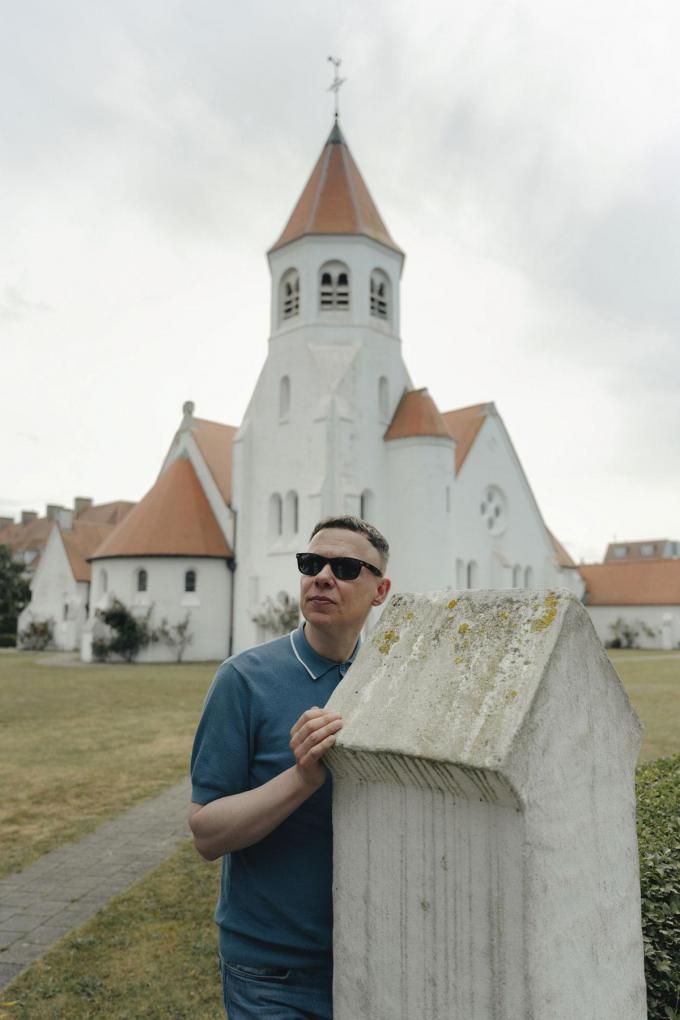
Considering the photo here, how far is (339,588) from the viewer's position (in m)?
2.18

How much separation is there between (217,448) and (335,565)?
36.9 m

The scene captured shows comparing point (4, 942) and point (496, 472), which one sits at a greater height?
point (496, 472)

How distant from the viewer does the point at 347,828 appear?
5.46 ft

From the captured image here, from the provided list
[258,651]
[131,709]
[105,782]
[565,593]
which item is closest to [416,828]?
[565,593]

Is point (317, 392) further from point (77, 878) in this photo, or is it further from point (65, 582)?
point (77, 878)

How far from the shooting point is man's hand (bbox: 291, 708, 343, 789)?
1663 mm

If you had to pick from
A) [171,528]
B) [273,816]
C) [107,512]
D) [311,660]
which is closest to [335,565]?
[311,660]

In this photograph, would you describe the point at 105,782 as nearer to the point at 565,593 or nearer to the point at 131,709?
the point at 131,709

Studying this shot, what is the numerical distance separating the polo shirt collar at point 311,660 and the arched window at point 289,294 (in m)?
30.5

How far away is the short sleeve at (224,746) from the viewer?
78.4 inches

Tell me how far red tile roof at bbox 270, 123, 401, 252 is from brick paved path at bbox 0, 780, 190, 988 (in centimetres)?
2774

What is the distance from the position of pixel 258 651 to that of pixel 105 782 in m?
7.78

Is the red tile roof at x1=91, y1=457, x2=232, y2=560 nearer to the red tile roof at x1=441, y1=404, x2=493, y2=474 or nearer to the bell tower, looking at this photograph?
the bell tower

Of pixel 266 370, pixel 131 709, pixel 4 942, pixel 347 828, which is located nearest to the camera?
pixel 347 828
